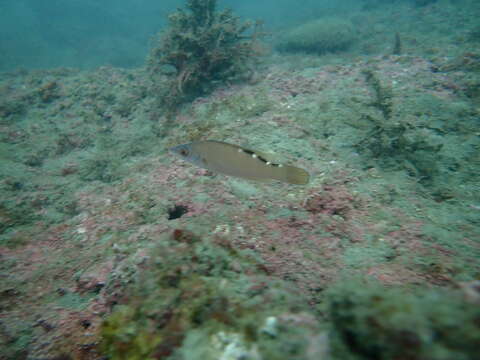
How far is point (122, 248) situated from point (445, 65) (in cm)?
820

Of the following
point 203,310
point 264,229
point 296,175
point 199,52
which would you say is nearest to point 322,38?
point 199,52

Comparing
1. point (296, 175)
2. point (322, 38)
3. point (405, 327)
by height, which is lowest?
point (405, 327)

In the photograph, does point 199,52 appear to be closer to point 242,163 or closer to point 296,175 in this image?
point 242,163

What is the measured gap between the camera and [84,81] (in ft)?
29.2

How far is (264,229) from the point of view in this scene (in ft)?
9.93

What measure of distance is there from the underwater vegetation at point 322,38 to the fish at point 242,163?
43.9ft

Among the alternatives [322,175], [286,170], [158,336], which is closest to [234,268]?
[158,336]

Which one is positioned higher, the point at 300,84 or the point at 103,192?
the point at 300,84

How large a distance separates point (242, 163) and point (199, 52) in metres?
6.36

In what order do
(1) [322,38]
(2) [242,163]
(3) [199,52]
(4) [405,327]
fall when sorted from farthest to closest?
(1) [322,38], (3) [199,52], (2) [242,163], (4) [405,327]

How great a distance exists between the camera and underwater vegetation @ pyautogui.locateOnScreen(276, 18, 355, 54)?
13445 millimetres

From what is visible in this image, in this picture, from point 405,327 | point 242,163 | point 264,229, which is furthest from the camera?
point 264,229

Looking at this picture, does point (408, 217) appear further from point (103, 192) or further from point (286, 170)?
point (103, 192)

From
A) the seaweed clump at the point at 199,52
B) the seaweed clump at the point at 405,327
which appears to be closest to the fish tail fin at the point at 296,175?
the seaweed clump at the point at 405,327
